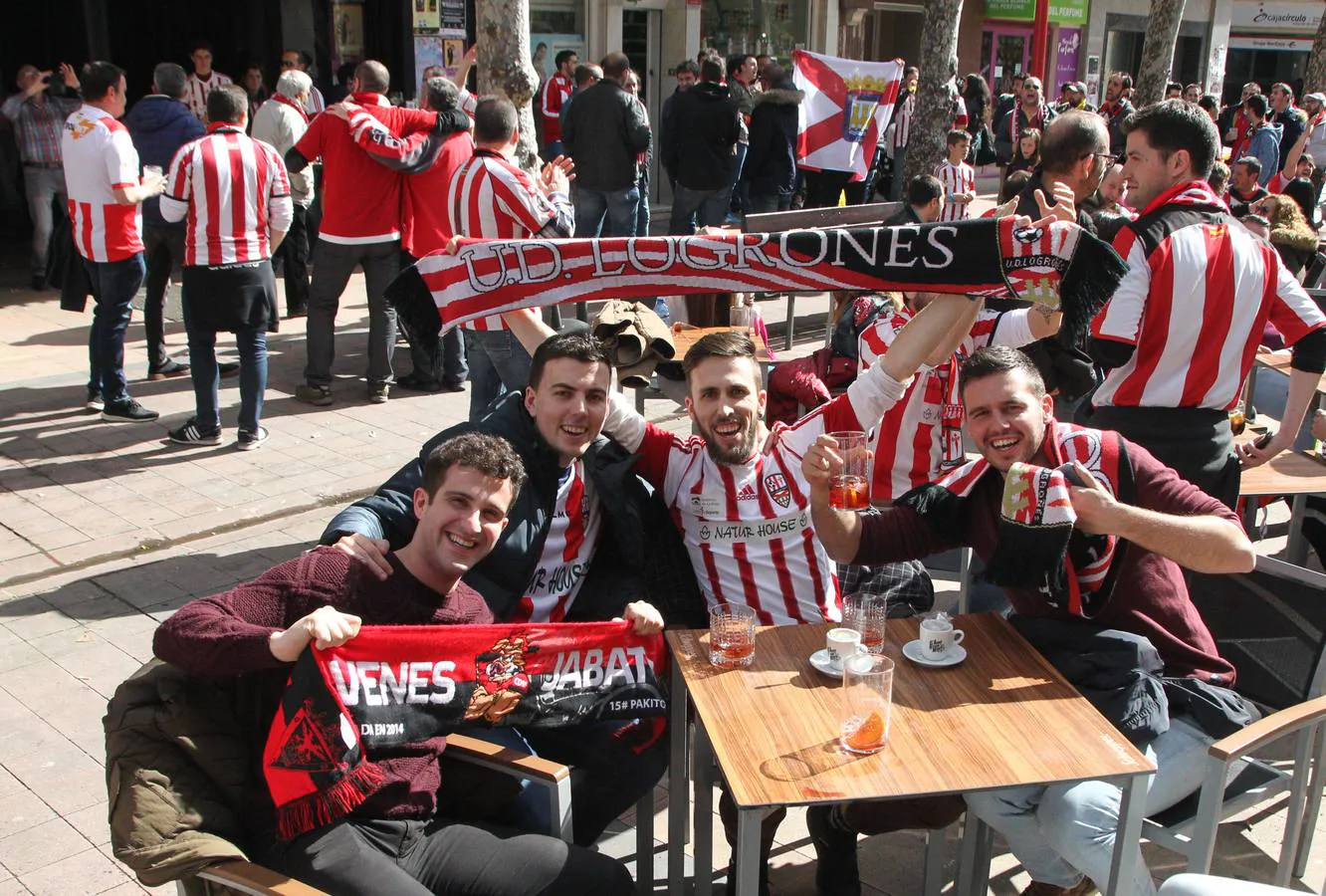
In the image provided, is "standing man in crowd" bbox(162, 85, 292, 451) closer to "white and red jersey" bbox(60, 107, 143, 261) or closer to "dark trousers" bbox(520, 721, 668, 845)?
"white and red jersey" bbox(60, 107, 143, 261)

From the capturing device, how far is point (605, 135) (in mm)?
11023

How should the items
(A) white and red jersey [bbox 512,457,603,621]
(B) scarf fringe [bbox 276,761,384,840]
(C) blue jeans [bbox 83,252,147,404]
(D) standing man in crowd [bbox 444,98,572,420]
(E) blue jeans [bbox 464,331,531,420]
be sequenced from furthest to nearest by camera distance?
(C) blue jeans [bbox 83,252,147,404] → (D) standing man in crowd [bbox 444,98,572,420] → (E) blue jeans [bbox 464,331,531,420] → (A) white and red jersey [bbox 512,457,603,621] → (B) scarf fringe [bbox 276,761,384,840]

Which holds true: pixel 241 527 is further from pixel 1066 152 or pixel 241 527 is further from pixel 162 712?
pixel 1066 152

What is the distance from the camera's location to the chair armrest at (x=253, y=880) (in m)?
2.52

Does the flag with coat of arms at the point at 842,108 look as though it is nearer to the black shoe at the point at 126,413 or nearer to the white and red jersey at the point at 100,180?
the white and red jersey at the point at 100,180

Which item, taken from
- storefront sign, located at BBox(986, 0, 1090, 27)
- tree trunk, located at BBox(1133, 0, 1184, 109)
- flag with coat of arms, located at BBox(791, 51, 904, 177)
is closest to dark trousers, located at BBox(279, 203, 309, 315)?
flag with coat of arms, located at BBox(791, 51, 904, 177)

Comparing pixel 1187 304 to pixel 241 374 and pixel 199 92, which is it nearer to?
pixel 241 374

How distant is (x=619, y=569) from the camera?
3949 mm

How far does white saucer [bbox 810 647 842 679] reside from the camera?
312cm

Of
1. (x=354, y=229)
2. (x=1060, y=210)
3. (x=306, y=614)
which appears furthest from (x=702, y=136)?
(x=306, y=614)

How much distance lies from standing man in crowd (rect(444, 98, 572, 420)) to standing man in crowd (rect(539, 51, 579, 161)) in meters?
7.48

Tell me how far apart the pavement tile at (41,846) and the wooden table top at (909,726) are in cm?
202

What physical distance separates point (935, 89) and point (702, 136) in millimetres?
3823

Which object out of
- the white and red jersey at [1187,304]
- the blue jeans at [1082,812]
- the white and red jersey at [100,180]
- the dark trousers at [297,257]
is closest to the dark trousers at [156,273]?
the white and red jersey at [100,180]
